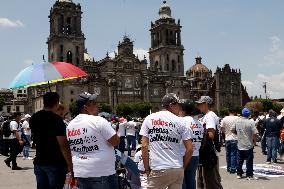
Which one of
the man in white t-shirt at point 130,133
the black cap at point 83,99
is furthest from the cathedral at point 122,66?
the black cap at point 83,99

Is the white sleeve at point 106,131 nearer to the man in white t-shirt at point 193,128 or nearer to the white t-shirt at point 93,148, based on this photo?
the white t-shirt at point 93,148

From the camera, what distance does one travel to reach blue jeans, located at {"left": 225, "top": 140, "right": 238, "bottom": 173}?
11938mm

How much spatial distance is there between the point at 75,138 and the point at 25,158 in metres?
13.8

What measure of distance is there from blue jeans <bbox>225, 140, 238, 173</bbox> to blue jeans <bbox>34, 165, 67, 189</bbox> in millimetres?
7182

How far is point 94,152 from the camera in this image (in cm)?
504

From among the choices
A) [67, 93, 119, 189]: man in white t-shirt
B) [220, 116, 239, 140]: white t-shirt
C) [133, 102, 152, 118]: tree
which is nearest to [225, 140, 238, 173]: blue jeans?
[220, 116, 239, 140]: white t-shirt

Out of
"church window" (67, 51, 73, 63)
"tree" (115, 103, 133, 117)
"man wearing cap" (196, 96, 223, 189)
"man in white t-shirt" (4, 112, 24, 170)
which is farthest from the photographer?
"church window" (67, 51, 73, 63)

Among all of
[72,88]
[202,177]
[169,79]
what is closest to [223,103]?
[169,79]

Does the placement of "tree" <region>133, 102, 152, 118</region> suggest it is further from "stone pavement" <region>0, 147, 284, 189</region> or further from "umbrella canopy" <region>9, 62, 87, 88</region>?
"umbrella canopy" <region>9, 62, 87, 88</region>

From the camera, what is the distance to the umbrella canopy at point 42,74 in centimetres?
924

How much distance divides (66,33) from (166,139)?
2952 inches

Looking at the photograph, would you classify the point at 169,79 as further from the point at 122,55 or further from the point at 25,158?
the point at 25,158

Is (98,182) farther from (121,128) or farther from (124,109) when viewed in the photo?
Answer: (124,109)

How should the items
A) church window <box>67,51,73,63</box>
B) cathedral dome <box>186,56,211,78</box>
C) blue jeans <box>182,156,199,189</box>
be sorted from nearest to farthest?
blue jeans <box>182,156,199,189</box> → church window <box>67,51,73,63</box> → cathedral dome <box>186,56,211,78</box>
